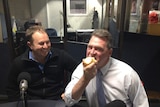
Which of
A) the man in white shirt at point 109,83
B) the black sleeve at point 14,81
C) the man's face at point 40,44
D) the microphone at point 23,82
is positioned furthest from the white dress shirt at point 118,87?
the black sleeve at point 14,81

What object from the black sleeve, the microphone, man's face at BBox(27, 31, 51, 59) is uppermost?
man's face at BBox(27, 31, 51, 59)

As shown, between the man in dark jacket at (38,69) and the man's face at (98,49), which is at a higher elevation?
the man's face at (98,49)

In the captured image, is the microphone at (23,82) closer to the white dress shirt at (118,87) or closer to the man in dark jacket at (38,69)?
the white dress shirt at (118,87)

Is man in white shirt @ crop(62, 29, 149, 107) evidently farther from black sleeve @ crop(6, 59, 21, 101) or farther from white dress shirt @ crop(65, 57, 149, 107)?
black sleeve @ crop(6, 59, 21, 101)

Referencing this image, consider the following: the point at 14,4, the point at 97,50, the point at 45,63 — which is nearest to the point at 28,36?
the point at 45,63

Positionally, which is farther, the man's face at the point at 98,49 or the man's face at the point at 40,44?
the man's face at the point at 40,44

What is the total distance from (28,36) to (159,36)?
4.41ft

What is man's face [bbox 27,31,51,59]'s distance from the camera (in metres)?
1.61

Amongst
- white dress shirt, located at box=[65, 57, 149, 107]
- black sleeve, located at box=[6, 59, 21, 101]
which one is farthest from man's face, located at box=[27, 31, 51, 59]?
white dress shirt, located at box=[65, 57, 149, 107]

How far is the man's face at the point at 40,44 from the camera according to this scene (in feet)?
5.30

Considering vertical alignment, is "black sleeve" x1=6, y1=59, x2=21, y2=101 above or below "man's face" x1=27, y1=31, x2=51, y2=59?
below

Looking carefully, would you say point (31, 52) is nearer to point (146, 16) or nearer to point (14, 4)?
point (146, 16)

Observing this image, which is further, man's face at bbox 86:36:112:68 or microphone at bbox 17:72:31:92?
Result: man's face at bbox 86:36:112:68

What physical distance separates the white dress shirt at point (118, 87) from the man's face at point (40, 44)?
1.37ft
